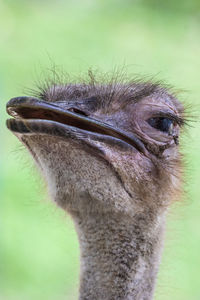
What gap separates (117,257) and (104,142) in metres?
0.46

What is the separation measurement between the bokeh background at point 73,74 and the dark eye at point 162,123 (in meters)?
0.35

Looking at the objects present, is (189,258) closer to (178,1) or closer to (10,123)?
(10,123)

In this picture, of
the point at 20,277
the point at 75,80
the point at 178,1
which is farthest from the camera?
the point at 178,1

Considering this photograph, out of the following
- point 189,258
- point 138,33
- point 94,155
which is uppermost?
point 94,155

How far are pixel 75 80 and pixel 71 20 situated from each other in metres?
6.03

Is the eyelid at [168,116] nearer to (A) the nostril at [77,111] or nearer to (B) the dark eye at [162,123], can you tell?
(B) the dark eye at [162,123]

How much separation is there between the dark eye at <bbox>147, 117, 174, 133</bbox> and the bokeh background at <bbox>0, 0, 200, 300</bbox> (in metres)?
0.35

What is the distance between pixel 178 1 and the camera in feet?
33.3

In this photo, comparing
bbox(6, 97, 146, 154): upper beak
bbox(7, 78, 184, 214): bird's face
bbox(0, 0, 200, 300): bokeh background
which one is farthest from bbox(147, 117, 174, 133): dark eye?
bbox(0, 0, 200, 300): bokeh background

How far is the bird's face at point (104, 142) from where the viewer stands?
243 centimetres

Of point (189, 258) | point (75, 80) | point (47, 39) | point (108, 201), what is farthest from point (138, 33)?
point (108, 201)

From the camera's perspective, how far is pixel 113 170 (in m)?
2.54

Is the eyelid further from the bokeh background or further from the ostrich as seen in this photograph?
the bokeh background

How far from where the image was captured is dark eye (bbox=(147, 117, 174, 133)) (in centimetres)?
275
